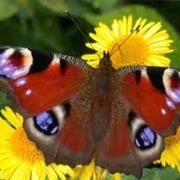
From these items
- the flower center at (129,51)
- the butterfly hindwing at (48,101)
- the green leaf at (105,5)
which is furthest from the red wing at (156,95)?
the green leaf at (105,5)

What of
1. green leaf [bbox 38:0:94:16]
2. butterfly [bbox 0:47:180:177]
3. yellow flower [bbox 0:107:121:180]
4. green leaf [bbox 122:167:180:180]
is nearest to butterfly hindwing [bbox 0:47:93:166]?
butterfly [bbox 0:47:180:177]

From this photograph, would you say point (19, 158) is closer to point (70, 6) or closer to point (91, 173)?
point (91, 173)

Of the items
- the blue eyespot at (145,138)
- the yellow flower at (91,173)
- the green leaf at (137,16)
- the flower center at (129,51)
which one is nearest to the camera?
the blue eyespot at (145,138)

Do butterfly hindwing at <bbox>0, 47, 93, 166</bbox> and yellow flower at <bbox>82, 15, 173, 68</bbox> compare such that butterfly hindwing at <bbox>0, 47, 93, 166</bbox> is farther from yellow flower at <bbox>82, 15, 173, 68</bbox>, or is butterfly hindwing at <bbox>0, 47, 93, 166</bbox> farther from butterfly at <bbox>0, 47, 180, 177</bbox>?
yellow flower at <bbox>82, 15, 173, 68</bbox>

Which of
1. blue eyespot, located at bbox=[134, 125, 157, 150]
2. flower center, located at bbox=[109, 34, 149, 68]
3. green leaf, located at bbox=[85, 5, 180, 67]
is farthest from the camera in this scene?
green leaf, located at bbox=[85, 5, 180, 67]

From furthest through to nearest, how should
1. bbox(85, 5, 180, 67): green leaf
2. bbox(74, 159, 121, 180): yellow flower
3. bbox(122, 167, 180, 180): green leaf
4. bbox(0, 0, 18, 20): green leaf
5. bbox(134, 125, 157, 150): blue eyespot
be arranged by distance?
bbox(0, 0, 18, 20): green leaf, bbox(85, 5, 180, 67): green leaf, bbox(122, 167, 180, 180): green leaf, bbox(74, 159, 121, 180): yellow flower, bbox(134, 125, 157, 150): blue eyespot

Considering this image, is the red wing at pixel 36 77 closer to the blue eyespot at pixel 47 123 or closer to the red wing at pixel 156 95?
the blue eyespot at pixel 47 123
